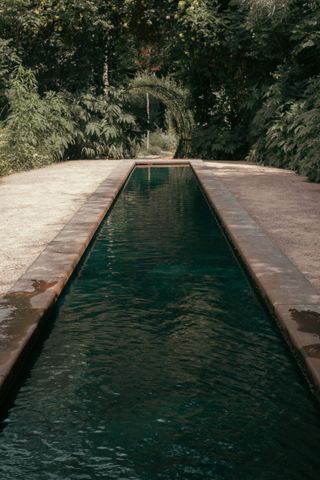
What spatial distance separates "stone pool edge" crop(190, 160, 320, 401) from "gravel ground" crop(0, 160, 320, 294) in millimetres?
147

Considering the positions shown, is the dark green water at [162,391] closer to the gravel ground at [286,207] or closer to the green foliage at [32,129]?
the gravel ground at [286,207]

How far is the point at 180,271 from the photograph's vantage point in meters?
5.43

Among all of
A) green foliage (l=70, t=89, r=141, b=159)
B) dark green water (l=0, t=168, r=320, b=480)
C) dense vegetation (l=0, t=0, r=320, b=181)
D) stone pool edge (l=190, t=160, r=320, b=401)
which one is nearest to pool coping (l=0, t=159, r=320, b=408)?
stone pool edge (l=190, t=160, r=320, b=401)

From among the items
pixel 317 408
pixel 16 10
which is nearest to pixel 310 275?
pixel 317 408

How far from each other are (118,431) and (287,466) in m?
0.67

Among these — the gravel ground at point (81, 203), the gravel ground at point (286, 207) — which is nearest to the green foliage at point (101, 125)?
the gravel ground at point (81, 203)

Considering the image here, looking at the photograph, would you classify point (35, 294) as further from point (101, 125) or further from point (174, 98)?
point (174, 98)

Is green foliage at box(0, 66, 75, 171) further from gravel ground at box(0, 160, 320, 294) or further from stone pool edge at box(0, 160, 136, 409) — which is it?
stone pool edge at box(0, 160, 136, 409)

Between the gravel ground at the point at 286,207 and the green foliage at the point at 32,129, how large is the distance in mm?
4199

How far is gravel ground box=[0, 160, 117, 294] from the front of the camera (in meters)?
5.51

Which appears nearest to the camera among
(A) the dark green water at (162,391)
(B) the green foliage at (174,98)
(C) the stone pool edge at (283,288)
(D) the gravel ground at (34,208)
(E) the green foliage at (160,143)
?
(A) the dark green water at (162,391)

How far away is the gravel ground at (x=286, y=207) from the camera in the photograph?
221 inches

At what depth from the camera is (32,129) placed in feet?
52.7

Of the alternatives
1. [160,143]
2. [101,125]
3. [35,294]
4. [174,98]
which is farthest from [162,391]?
[160,143]
